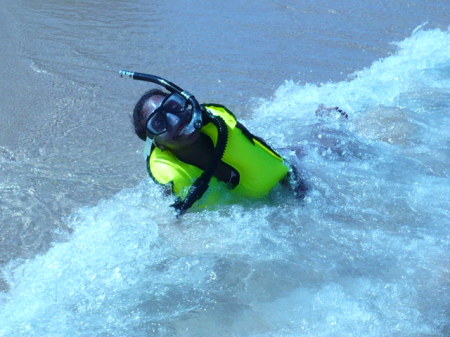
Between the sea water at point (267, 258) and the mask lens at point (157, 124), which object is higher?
the mask lens at point (157, 124)

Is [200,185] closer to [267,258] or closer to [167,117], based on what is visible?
[167,117]

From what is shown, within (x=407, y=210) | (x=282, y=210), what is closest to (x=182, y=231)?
(x=282, y=210)

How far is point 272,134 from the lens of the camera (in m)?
5.26

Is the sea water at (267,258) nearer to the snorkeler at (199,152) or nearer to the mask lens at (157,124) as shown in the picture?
the snorkeler at (199,152)

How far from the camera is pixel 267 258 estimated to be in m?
3.63

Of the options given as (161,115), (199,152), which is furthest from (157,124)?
(199,152)

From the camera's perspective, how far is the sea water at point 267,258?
321 centimetres

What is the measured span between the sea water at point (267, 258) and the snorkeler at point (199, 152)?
4.9 inches

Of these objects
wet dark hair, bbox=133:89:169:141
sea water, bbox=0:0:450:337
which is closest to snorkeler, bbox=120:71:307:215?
wet dark hair, bbox=133:89:169:141

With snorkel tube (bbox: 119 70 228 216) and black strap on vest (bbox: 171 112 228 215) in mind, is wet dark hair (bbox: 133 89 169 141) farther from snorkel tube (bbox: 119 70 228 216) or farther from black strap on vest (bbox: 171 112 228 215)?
black strap on vest (bbox: 171 112 228 215)

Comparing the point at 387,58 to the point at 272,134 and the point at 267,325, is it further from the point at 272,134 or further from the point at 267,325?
the point at 267,325

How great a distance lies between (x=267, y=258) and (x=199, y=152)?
73cm

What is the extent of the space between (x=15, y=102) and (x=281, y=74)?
244cm

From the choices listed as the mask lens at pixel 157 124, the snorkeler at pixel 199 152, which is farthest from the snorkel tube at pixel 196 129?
the mask lens at pixel 157 124
